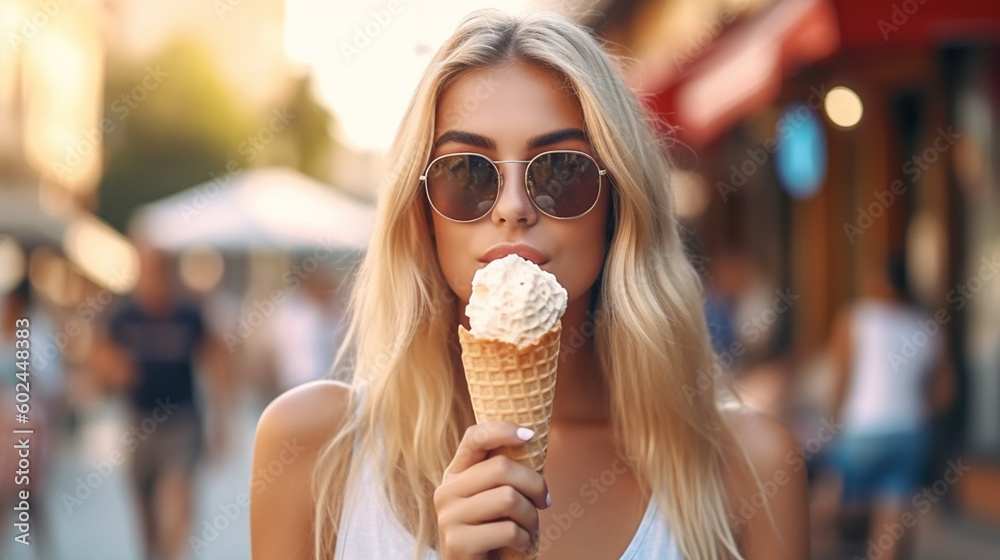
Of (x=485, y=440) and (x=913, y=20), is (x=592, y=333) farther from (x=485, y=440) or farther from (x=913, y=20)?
(x=913, y=20)

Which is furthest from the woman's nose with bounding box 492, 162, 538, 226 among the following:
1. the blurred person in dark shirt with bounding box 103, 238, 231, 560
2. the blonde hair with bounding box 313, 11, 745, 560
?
the blurred person in dark shirt with bounding box 103, 238, 231, 560

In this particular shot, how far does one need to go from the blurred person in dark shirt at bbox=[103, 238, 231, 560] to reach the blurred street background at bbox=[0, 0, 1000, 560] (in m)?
0.02

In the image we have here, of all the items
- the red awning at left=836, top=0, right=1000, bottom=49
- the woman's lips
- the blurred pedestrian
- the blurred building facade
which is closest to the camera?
the woman's lips

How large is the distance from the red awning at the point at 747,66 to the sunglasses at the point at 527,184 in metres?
3.40

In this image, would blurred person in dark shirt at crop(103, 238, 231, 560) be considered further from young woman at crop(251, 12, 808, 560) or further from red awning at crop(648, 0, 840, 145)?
young woman at crop(251, 12, 808, 560)

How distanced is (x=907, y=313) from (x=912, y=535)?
1480mm

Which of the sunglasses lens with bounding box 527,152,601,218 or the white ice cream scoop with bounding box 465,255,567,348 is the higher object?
the sunglasses lens with bounding box 527,152,601,218

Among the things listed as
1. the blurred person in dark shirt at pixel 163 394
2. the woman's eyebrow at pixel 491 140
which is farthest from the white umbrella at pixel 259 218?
the woman's eyebrow at pixel 491 140

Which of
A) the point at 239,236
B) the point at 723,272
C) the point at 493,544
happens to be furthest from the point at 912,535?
the point at 239,236

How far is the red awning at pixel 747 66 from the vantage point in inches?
264

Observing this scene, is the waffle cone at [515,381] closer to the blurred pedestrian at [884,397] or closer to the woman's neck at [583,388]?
the woman's neck at [583,388]

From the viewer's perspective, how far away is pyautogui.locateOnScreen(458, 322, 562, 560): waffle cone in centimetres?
187

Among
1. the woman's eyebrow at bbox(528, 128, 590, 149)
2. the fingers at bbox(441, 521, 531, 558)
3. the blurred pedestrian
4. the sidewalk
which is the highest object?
the woman's eyebrow at bbox(528, 128, 590, 149)

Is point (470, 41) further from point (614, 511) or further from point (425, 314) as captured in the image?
point (614, 511)
